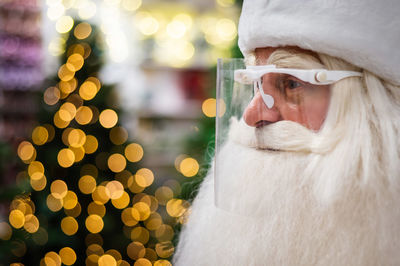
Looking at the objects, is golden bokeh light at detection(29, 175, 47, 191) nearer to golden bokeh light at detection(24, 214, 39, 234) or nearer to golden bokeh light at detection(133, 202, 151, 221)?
golden bokeh light at detection(24, 214, 39, 234)

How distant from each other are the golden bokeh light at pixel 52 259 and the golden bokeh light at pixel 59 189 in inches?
10.4

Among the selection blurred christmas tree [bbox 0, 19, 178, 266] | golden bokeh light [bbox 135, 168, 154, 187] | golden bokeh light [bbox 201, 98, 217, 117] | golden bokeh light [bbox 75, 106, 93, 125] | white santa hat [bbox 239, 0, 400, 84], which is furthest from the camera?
golden bokeh light [bbox 135, 168, 154, 187]

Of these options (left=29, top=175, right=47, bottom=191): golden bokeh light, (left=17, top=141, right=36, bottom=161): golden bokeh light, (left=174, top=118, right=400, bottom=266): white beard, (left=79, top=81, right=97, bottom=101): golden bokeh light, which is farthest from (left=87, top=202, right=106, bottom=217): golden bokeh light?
(left=174, top=118, right=400, bottom=266): white beard

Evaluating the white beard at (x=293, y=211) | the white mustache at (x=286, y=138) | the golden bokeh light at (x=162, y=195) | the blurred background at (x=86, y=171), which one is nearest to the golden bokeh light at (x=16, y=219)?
the blurred background at (x=86, y=171)

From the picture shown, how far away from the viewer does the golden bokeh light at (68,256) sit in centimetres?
190

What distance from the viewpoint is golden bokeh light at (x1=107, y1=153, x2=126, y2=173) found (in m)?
2.02

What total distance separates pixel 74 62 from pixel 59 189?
0.64 m

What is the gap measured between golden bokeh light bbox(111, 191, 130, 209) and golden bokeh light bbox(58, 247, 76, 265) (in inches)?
11.6

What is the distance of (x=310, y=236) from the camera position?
599 millimetres

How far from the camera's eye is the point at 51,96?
6.52ft

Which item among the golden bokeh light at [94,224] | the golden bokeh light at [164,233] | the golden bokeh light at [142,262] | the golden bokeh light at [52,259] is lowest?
the golden bokeh light at [142,262]

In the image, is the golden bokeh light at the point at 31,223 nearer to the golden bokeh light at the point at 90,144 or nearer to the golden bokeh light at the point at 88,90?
the golden bokeh light at the point at 90,144

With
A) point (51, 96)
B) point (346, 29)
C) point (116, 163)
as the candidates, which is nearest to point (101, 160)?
point (116, 163)

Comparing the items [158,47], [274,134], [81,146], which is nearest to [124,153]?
[81,146]
